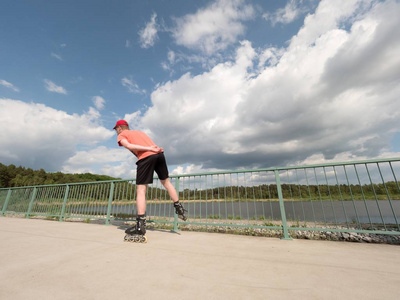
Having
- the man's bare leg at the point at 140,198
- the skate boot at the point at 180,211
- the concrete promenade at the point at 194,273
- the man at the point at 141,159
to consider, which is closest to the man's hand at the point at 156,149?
the man at the point at 141,159

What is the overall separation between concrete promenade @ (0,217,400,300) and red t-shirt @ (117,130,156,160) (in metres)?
1.22

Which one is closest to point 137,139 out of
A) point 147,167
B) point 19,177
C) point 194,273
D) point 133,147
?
point 133,147

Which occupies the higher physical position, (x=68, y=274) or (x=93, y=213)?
(x=93, y=213)

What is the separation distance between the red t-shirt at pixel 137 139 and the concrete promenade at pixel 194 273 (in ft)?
4.01

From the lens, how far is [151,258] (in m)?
1.63

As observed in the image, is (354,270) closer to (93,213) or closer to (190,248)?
Answer: (190,248)

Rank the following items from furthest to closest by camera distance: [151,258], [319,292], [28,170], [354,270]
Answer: [28,170], [151,258], [354,270], [319,292]

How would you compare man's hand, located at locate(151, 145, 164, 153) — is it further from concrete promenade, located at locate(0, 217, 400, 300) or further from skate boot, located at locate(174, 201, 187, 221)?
concrete promenade, located at locate(0, 217, 400, 300)

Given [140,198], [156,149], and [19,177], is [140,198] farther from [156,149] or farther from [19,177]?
[19,177]

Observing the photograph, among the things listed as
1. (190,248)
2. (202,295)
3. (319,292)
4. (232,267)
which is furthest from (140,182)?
(319,292)

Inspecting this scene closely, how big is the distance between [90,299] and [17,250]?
1583 mm

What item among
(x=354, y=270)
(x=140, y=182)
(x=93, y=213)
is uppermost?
(x=140, y=182)

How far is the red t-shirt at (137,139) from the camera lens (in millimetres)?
2611

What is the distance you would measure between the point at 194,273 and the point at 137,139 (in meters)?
1.92
